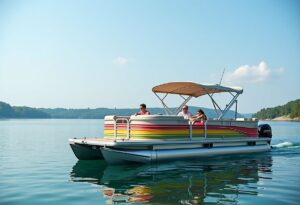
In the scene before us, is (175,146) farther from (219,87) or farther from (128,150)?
(219,87)

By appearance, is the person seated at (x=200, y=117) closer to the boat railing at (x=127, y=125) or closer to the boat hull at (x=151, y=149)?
the boat railing at (x=127, y=125)

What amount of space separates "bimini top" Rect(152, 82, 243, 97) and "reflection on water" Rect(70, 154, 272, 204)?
2.98 m

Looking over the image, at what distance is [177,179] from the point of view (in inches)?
395

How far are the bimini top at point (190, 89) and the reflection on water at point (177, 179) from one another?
2977 millimetres

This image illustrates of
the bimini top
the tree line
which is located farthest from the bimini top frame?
the tree line

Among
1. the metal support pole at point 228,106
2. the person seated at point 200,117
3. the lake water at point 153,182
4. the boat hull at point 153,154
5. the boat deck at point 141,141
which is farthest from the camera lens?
the metal support pole at point 228,106

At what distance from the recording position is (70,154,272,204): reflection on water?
26.2 ft

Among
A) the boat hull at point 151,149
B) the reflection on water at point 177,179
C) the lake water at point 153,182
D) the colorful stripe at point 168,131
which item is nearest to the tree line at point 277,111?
the colorful stripe at point 168,131

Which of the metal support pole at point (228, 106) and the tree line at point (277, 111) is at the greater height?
the tree line at point (277, 111)

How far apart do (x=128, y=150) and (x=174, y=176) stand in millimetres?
2358

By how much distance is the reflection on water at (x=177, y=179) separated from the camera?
7.99 meters

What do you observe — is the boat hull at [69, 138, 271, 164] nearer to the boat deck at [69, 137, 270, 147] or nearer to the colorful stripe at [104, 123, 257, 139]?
the boat deck at [69, 137, 270, 147]

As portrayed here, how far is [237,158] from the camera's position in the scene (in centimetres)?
1496

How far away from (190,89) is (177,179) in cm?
674
